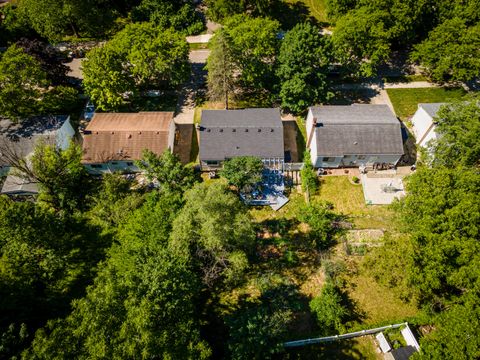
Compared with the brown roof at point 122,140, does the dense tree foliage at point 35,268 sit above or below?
below

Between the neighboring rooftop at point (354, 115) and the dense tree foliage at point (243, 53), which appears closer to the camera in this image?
the neighboring rooftop at point (354, 115)

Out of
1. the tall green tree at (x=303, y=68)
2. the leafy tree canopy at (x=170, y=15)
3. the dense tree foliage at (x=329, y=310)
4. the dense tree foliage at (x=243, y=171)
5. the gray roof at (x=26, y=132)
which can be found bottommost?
the dense tree foliage at (x=329, y=310)

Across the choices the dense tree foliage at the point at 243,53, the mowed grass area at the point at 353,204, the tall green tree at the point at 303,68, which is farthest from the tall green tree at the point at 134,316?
the tall green tree at the point at 303,68

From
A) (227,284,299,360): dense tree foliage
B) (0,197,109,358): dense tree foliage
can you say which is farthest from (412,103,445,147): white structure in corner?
(0,197,109,358): dense tree foliage

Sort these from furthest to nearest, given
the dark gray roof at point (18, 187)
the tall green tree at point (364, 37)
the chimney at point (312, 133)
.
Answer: the tall green tree at point (364, 37) → the chimney at point (312, 133) → the dark gray roof at point (18, 187)

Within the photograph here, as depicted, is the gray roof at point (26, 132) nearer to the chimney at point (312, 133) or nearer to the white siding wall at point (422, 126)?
the chimney at point (312, 133)

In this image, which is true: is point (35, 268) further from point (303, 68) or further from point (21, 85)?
point (303, 68)

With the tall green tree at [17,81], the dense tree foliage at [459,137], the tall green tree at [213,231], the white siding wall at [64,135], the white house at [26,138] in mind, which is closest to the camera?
the tall green tree at [213,231]

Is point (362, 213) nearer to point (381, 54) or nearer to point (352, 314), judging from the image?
point (352, 314)

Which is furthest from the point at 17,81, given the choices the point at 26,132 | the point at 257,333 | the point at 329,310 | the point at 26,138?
the point at 329,310

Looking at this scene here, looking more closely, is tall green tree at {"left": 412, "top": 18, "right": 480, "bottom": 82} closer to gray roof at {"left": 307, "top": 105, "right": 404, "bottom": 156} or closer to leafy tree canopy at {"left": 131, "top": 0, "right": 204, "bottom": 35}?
gray roof at {"left": 307, "top": 105, "right": 404, "bottom": 156}
